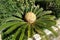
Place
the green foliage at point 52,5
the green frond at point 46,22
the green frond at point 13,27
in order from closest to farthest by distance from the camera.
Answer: the green frond at point 13,27 → the green frond at point 46,22 → the green foliage at point 52,5

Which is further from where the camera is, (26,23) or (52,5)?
(52,5)

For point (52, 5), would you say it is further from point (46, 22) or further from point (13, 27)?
point (13, 27)

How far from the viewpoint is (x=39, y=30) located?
10.3 metres

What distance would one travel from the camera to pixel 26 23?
10.6 meters

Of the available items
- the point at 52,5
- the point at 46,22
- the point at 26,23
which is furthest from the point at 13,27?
the point at 52,5

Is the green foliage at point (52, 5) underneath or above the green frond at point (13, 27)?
above

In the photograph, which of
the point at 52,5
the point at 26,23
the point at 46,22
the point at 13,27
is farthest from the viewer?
the point at 52,5

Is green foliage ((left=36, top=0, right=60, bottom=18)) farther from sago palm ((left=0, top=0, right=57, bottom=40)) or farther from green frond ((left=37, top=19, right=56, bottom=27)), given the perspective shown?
green frond ((left=37, top=19, right=56, bottom=27))

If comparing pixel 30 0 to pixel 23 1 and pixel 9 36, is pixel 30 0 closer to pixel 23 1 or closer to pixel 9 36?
pixel 23 1

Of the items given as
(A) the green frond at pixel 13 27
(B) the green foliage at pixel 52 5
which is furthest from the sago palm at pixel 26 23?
(B) the green foliage at pixel 52 5

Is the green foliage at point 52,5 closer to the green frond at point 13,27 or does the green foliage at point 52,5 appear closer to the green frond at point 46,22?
the green frond at point 46,22

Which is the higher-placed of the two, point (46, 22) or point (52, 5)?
point (52, 5)

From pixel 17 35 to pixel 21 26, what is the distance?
22.4 inches

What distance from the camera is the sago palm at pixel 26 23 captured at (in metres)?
10.1
